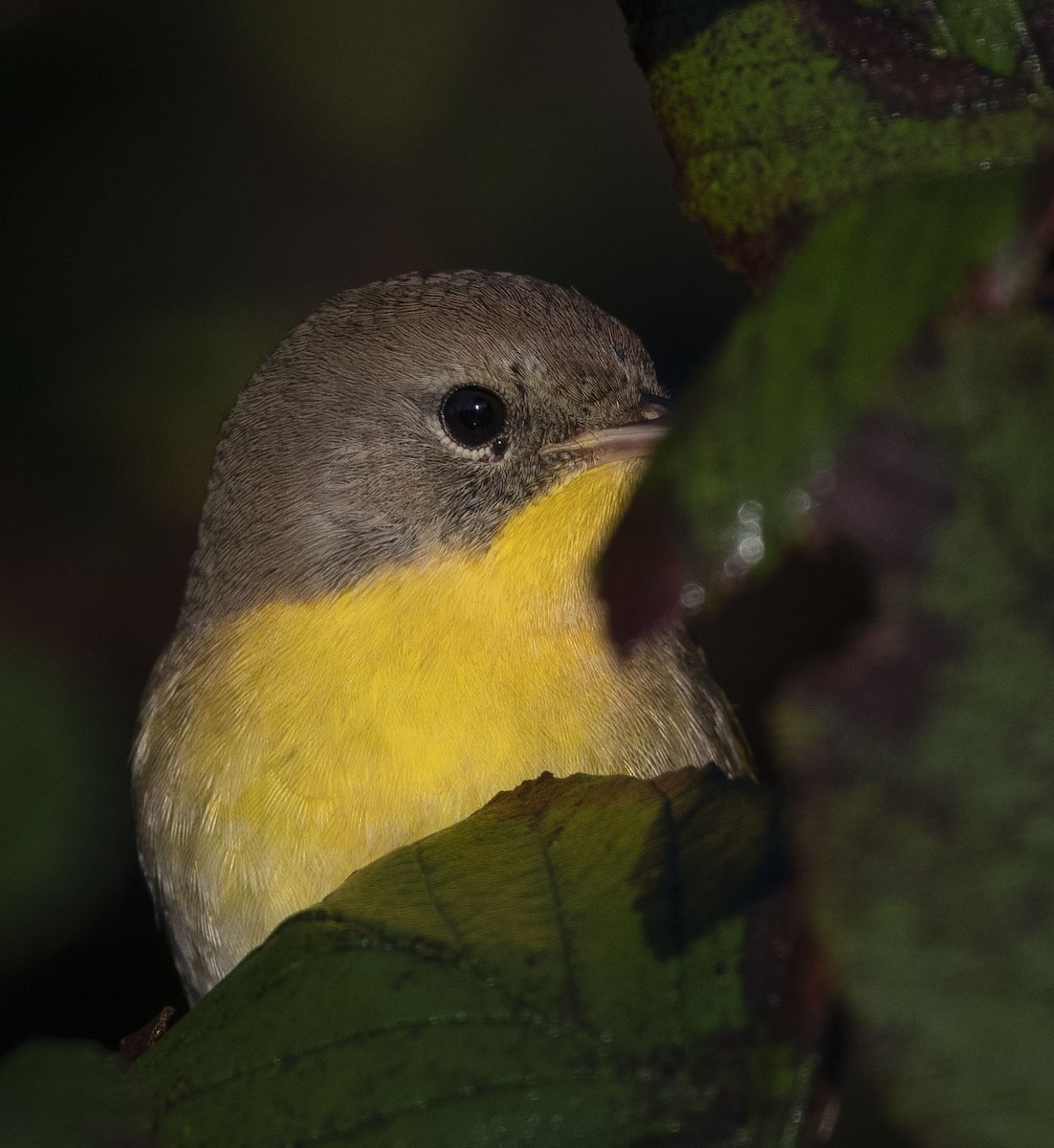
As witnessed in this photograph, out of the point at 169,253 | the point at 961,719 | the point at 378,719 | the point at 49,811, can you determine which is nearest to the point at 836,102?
the point at 961,719

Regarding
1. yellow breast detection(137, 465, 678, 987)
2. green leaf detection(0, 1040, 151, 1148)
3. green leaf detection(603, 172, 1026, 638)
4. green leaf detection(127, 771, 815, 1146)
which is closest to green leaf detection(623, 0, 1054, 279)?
green leaf detection(603, 172, 1026, 638)

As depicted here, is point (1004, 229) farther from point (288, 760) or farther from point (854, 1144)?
point (288, 760)

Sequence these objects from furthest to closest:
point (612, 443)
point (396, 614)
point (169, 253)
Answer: point (169, 253) < point (612, 443) < point (396, 614)

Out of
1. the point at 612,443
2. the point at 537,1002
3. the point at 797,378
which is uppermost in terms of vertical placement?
the point at 797,378

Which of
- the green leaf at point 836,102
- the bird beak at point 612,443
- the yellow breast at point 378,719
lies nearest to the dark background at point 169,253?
the yellow breast at point 378,719

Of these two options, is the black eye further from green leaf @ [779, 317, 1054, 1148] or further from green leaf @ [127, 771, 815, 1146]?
green leaf @ [779, 317, 1054, 1148]

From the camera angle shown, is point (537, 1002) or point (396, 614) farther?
point (396, 614)

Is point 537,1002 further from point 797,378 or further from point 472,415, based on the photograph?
point 472,415

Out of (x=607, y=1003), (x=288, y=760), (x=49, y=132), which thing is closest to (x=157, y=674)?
(x=288, y=760)
